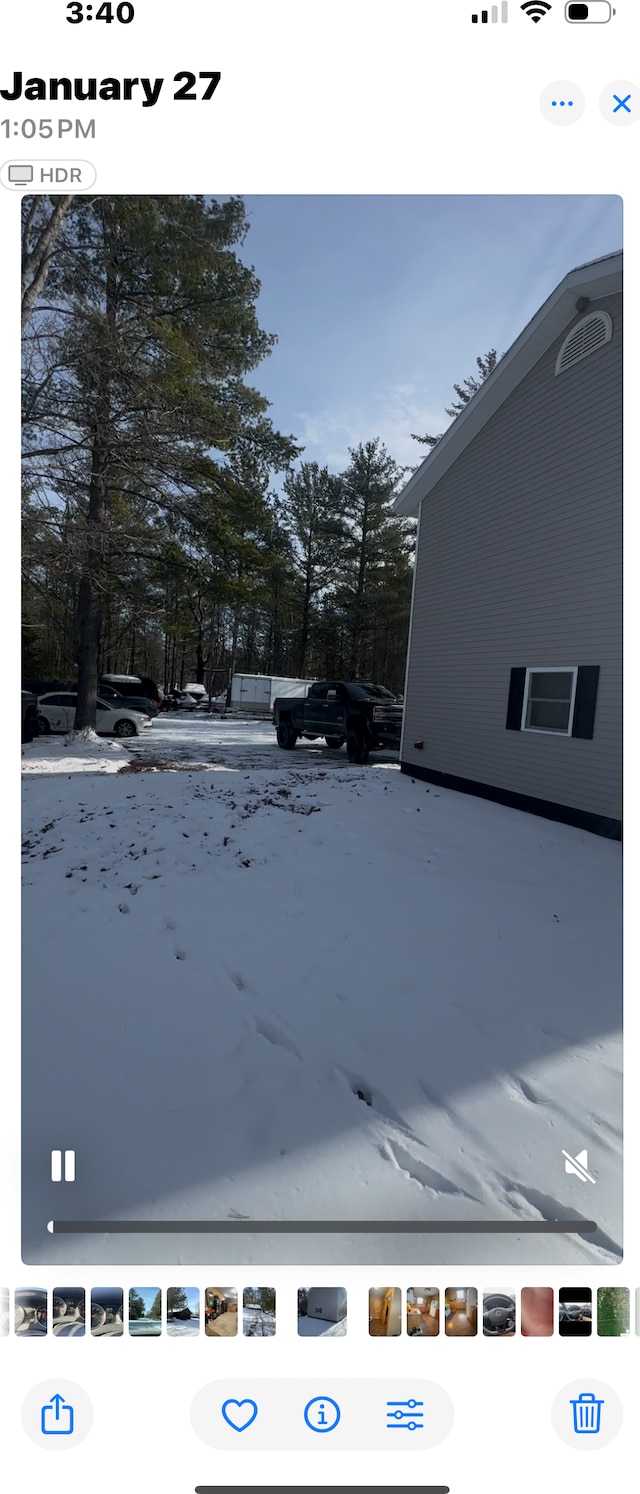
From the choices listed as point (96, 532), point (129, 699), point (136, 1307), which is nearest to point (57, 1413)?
point (136, 1307)

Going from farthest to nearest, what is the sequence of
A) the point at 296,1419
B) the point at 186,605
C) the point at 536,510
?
the point at 186,605
the point at 536,510
the point at 296,1419

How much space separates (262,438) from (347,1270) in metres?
4.36

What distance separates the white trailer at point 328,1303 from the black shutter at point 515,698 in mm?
7141

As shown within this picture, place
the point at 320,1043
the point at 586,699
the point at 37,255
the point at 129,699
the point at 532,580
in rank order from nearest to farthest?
the point at 320,1043
the point at 37,255
the point at 586,699
the point at 532,580
the point at 129,699

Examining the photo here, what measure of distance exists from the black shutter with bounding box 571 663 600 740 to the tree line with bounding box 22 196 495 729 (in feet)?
9.57

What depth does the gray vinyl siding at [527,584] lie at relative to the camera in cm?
572

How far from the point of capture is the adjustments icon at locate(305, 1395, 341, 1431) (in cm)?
86

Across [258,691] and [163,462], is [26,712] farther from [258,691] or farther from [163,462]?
[258,691]

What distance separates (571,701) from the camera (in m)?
6.57
